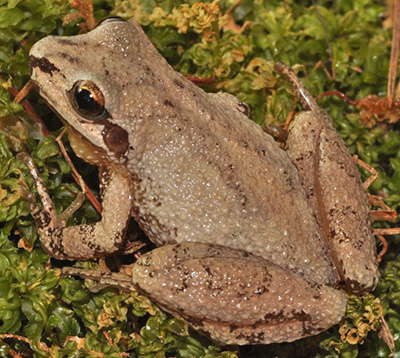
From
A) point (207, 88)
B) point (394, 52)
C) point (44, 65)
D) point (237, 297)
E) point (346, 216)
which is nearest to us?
point (237, 297)

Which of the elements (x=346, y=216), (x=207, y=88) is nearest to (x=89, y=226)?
(x=207, y=88)

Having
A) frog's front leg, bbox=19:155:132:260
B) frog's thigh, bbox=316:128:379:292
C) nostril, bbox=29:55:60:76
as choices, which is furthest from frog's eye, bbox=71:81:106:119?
frog's thigh, bbox=316:128:379:292

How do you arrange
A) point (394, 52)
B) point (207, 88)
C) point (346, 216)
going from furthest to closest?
point (394, 52), point (207, 88), point (346, 216)

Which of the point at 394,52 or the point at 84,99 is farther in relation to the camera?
the point at 394,52

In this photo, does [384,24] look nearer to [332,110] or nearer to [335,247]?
[332,110]

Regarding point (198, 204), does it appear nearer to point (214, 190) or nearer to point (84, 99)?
point (214, 190)

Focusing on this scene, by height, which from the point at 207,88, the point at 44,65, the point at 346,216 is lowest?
the point at 346,216

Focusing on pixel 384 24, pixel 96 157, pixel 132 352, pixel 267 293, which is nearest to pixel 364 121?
pixel 384 24

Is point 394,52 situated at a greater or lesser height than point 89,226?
lesser
